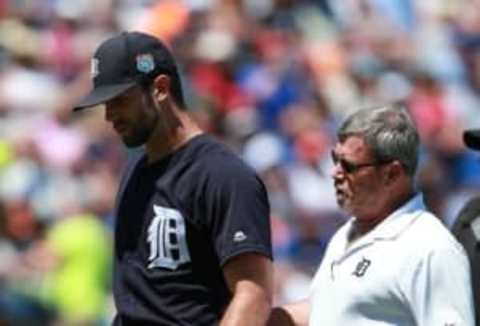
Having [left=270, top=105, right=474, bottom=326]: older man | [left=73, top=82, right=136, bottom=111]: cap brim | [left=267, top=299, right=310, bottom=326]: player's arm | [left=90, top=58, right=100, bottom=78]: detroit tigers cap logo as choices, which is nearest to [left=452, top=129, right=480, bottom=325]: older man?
[left=270, top=105, right=474, bottom=326]: older man

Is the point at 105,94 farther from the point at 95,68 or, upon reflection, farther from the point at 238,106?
the point at 238,106

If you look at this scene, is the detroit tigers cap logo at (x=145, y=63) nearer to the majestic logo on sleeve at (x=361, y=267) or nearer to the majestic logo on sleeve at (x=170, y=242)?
the majestic logo on sleeve at (x=170, y=242)

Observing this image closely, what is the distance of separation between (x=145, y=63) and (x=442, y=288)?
123 cm

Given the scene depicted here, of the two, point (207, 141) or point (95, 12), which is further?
point (95, 12)

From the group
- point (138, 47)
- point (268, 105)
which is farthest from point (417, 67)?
Result: point (138, 47)

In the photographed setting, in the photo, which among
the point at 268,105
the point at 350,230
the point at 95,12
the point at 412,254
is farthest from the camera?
the point at 95,12

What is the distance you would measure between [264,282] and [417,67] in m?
7.12

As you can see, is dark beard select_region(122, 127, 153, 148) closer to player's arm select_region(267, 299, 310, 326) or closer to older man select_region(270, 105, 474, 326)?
older man select_region(270, 105, 474, 326)

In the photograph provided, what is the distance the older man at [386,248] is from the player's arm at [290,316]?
0.20 metres

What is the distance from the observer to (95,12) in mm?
13562

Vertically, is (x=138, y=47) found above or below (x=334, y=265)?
above

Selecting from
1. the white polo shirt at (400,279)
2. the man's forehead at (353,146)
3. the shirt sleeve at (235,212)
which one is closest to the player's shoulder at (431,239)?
the white polo shirt at (400,279)

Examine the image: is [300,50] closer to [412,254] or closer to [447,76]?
[447,76]

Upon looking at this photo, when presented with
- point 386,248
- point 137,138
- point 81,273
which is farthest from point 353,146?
point 81,273
